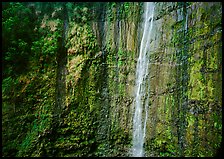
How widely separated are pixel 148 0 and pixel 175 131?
3250 millimetres

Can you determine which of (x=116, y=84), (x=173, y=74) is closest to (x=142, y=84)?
(x=116, y=84)

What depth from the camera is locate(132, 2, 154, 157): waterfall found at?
5371mm

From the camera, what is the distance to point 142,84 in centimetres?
545

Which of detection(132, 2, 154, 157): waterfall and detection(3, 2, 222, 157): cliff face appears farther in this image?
detection(132, 2, 154, 157): waterfall

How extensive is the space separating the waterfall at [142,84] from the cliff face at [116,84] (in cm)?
10

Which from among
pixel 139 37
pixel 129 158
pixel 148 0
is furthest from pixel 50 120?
pixel 148 0

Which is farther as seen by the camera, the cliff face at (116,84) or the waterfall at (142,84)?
the waterfall at (142,84)

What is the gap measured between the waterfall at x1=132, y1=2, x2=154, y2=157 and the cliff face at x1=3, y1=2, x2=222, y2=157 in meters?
0.10

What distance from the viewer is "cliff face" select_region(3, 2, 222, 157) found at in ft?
15.7

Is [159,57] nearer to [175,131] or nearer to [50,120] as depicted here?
[175,131]

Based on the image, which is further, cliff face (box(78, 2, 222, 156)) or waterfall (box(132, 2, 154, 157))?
waterfall (box(132, 2, 154, 157))

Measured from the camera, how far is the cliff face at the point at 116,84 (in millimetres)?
4785

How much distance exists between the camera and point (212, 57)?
15.1 ft

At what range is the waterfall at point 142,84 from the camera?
17.6ft
